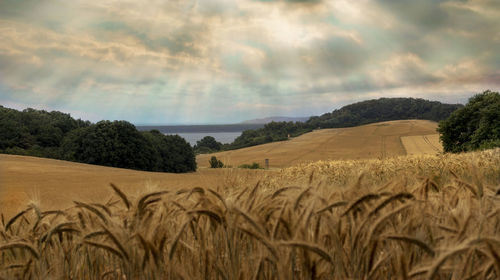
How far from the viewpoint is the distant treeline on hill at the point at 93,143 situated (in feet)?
103

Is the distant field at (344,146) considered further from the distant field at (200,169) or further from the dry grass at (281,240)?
the dry grass at (281,240)

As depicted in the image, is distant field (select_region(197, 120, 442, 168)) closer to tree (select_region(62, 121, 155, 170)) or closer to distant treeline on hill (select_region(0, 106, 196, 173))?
distant treeline on hill (select_region(0, 106, 196, 173))

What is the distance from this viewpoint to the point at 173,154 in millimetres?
39688

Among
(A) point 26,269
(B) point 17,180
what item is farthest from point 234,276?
(B) point 17,180

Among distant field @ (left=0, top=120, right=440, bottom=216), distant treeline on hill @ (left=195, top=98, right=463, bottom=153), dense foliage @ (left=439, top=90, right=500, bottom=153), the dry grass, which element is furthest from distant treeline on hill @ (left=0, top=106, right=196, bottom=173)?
the dry grass

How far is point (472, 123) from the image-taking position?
1176 inches

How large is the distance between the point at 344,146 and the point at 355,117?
33.6 meters

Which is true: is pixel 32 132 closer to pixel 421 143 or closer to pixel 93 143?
pixel 93 143

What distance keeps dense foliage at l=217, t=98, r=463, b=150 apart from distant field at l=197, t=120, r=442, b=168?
6.06 meters

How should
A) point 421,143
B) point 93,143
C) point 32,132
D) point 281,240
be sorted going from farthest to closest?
1. point 421,143
2. point 32,132
3. point 93,143
4. point 281,240

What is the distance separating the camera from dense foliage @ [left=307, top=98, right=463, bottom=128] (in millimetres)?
79100

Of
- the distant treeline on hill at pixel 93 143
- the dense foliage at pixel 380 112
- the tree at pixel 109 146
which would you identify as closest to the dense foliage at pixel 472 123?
the distant treeline on hill at pixel 93 143

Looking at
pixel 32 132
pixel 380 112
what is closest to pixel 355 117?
pixel 380 112

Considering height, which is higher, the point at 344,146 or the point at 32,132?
the point at 32,132
